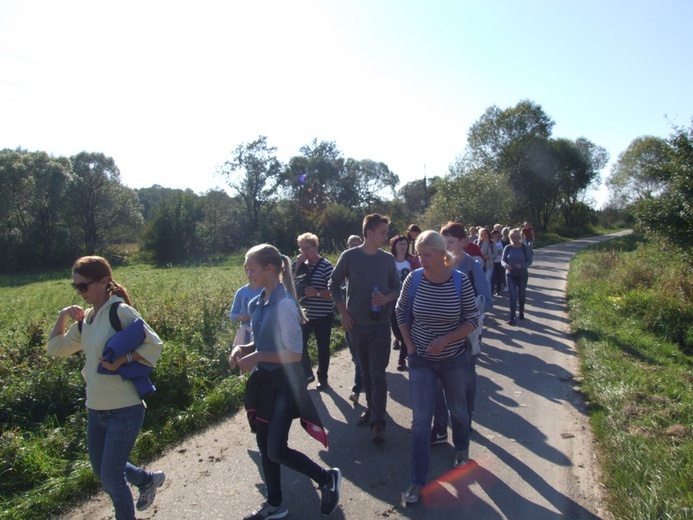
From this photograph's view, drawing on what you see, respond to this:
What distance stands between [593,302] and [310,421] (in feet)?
33.2

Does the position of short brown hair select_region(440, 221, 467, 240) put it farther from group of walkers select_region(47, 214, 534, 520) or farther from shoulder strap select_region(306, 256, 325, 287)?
shoulder strap select_region(306, 256, 325, 287)

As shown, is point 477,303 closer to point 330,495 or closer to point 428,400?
point 428,400

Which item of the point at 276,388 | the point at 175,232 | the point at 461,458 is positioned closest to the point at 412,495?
the point at 461,458

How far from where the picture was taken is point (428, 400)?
3.50 m

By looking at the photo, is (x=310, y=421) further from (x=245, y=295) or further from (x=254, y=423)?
(x=245, y=295)

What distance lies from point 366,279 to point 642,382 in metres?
3.75

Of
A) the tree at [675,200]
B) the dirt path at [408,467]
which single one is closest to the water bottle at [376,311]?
the dirt path at [408,467]

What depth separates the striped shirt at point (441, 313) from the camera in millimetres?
3582

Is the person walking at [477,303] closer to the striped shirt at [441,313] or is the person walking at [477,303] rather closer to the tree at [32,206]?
the striped shirt at [441,313]

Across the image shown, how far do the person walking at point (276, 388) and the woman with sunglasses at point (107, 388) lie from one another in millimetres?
671

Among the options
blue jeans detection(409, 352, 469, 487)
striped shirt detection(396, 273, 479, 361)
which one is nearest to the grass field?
blue jeans detection(409, 352, 469, 487)

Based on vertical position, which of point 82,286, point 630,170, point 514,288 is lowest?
point 514,288

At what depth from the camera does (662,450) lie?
380 cm

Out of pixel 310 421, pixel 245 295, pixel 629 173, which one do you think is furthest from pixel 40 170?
pixel 629 173
